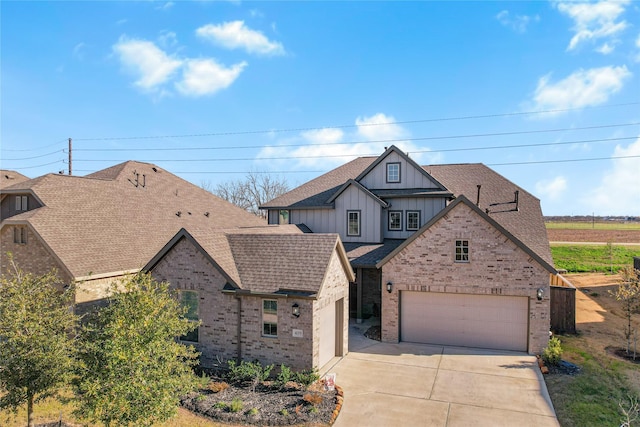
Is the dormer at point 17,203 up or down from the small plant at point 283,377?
up

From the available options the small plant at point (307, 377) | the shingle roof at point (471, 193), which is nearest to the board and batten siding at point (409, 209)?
the shingle roof at point (471, 193)

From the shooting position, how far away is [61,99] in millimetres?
18453

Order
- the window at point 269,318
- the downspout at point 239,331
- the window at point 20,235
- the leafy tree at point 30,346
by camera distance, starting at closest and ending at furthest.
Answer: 1. the leafy tree at point 30,346
2. the window at point 269,318
3. the downspout at point 239,331
4. the window at point 20,235

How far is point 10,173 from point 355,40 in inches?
1007

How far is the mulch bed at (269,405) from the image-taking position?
30.7 feet

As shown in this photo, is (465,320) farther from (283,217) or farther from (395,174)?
(283,217)

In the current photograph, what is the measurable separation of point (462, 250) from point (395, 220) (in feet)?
21.6

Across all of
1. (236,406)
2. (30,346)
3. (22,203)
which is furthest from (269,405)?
(22,203)

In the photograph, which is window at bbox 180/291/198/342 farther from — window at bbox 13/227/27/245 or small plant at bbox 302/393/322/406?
window at bbox 13/227/27/245

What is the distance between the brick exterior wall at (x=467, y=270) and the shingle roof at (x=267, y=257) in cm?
286

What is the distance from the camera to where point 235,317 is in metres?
12.5

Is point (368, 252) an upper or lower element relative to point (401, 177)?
lower

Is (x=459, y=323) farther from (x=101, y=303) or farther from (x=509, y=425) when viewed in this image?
(x=101, y=303)

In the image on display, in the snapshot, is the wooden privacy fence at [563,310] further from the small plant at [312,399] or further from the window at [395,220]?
the small plant at [312,399]
